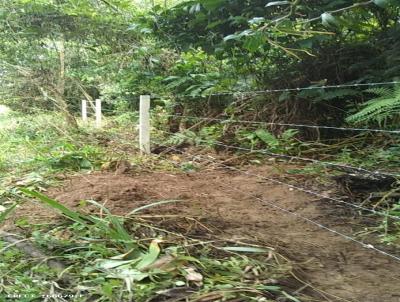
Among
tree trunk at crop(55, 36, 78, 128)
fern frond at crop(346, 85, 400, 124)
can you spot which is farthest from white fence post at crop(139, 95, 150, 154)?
fern frond at crop(346, 85, 400, 124)

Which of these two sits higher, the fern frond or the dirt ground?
the fern frond

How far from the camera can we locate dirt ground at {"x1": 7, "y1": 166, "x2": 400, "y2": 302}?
→ 2047mm

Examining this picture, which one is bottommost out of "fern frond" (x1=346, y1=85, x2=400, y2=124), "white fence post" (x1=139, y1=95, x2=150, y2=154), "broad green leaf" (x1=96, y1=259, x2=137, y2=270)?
"broad green leaf" (x1=96, y1=259, x2=137, y2=270)

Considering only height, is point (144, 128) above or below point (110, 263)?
above

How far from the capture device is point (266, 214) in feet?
9.66

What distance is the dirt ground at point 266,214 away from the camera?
6.72ft

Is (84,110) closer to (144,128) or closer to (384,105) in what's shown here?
(144,128)

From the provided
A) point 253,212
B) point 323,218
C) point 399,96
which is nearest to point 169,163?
point 253,212

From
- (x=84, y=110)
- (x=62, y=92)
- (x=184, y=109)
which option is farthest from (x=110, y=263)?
(x=84, y=110)

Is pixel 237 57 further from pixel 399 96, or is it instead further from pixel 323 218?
pixel 323 218

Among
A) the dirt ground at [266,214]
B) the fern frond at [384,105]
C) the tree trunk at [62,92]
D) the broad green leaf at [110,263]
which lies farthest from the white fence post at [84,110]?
the broad green leaf at [110,263]

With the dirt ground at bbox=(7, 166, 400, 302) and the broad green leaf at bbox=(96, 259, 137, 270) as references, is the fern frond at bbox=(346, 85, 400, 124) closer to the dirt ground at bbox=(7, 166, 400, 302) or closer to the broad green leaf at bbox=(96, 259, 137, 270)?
the dirt ground at bbox=(7, 166, 400, 302)

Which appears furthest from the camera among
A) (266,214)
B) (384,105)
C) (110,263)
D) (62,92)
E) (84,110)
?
(84,110)

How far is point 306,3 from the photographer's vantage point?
3740mm
